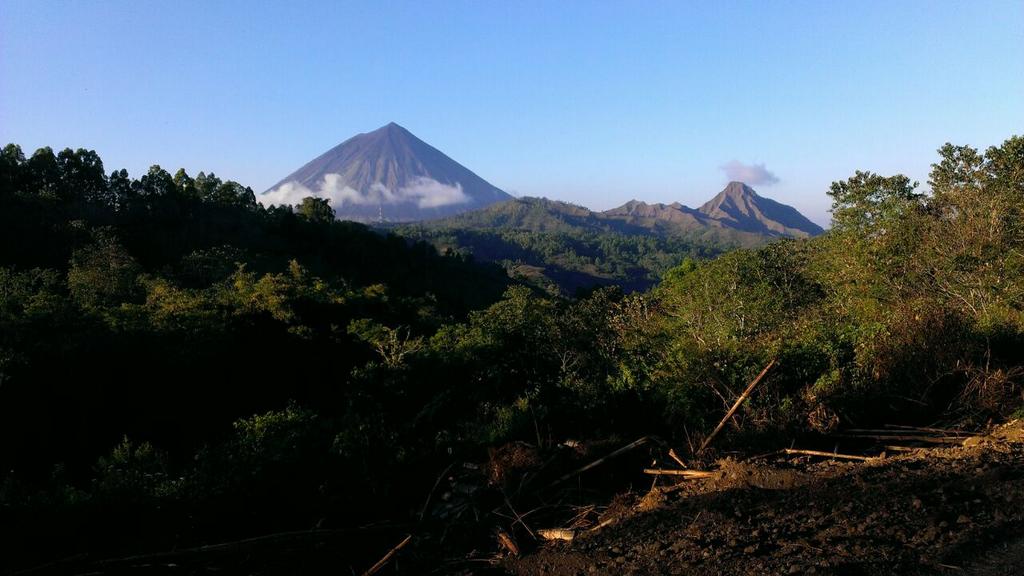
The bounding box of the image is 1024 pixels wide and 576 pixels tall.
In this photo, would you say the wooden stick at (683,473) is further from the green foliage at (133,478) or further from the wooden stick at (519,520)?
the green foliage at (133,478)

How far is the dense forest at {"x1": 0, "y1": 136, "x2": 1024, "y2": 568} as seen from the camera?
6.07m

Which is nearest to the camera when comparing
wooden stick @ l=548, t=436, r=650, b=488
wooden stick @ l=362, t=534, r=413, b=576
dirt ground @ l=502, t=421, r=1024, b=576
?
dirt ground @ l=502, t=421, r=1024, b=576

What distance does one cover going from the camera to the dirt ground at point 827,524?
10.1ft

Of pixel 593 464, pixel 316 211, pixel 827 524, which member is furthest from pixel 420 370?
pixel 316 211

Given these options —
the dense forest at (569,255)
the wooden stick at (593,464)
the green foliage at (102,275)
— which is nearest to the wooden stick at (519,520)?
the wooden stick at (593,464)

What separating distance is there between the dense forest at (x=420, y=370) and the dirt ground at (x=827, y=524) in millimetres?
1375

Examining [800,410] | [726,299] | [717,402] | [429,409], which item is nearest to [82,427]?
[429,409]

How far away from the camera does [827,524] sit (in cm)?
354

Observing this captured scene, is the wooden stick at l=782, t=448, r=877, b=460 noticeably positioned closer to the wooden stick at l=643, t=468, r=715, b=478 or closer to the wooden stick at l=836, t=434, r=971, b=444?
the wooden stick at l=836, t=434, r=971, b=444

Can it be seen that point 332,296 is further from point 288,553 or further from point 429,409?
point 288,553

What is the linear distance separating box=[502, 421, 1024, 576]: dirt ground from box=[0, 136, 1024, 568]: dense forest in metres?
1.38

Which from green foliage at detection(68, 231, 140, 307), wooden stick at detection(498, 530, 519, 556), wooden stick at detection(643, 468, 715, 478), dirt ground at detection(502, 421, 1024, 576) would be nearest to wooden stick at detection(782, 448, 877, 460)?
dirt ground at detection(502, 421, 1024, 576)

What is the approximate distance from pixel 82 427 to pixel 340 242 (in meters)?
35.9

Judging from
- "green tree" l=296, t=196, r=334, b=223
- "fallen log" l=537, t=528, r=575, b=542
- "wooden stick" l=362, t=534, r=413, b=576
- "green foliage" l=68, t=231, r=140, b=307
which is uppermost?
"green tree" l=296, t=196, r=334, b=223
